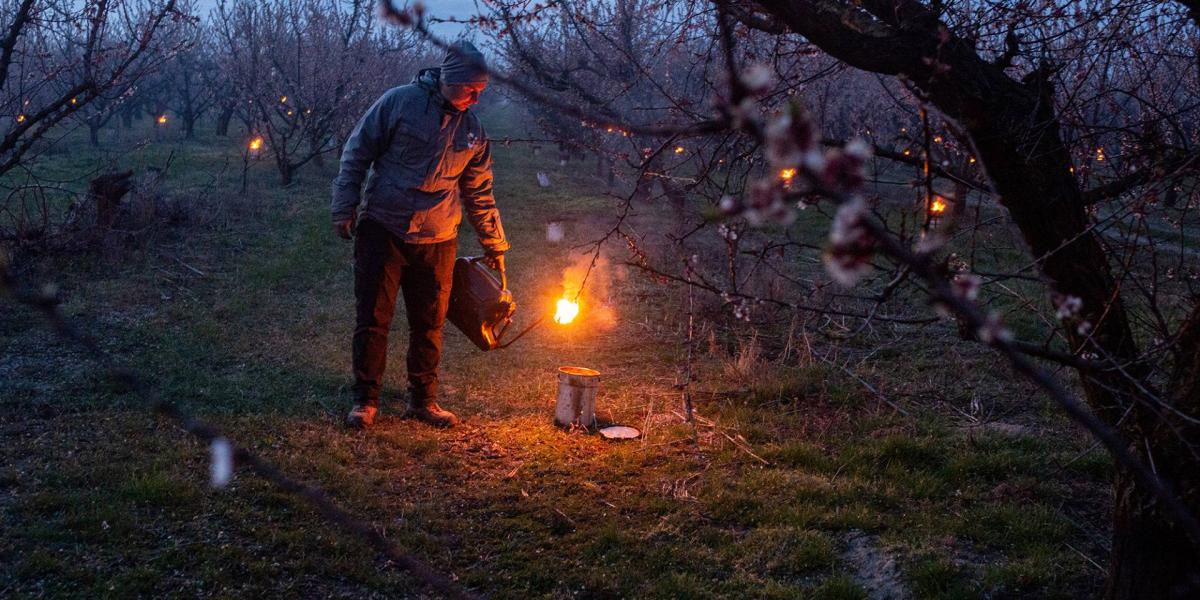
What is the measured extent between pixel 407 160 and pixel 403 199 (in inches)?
9.1

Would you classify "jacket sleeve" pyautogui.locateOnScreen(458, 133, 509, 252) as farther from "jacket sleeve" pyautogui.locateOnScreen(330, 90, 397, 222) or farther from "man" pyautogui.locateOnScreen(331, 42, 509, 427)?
"jacket sleeve" pyautogui.locateOnScreen(330, 90, 397, 222)

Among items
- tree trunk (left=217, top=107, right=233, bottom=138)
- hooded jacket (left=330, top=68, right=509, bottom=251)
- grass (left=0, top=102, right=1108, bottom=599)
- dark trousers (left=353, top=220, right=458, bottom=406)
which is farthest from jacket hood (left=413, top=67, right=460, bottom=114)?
tree trunk (left=217, top=107, right=233, bottom=138)

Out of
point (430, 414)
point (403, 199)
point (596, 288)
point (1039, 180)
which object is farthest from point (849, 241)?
Result: point (596, 288)

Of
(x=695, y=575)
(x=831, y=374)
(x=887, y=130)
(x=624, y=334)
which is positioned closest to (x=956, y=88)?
(x=695, y=575)

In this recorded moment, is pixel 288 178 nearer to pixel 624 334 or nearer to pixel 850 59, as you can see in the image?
pixel 624 334

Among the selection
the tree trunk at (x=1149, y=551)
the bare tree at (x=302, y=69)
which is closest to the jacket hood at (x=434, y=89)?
the tree trunk at (x=1149, y=551)

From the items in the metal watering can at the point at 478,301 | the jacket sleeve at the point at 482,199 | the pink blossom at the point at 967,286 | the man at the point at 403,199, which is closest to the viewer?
the pink blossom at the point at 967,286

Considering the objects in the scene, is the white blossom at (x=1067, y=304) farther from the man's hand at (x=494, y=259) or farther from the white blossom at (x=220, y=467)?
the man's hand at (x=494, y=259)

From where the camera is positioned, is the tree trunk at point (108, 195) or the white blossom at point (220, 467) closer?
the white blossom at point (220, 467)

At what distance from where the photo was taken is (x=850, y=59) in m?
2.94

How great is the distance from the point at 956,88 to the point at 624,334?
5.49 meters

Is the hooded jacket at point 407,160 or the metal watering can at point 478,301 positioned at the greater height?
the hooded jacket at point 407,160

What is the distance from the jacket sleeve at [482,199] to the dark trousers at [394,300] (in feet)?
0.90

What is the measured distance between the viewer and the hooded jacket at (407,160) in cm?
510
